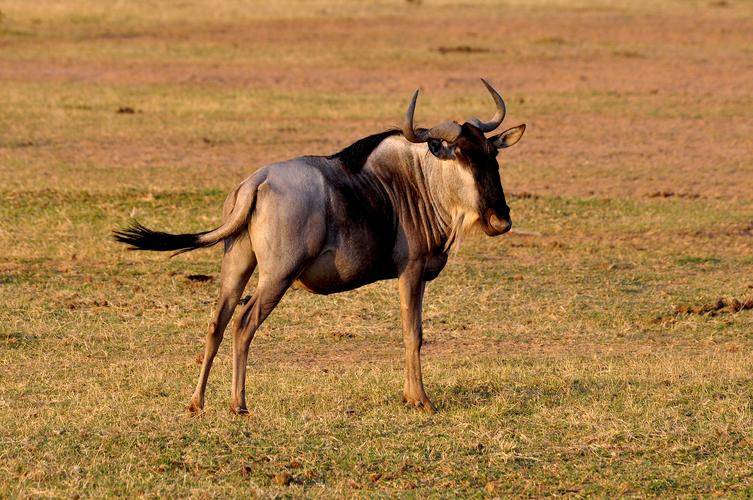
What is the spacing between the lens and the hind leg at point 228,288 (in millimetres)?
6832

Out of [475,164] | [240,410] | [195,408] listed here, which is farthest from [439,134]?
[195,408]

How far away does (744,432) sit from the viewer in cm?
671

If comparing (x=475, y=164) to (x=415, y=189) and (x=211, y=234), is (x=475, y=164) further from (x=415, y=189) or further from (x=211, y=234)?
(x=211, y=234)

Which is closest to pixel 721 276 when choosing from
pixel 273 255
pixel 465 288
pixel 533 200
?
pixel 465 288

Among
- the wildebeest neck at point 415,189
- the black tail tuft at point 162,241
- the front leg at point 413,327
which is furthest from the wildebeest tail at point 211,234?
the front leg at point 413,327

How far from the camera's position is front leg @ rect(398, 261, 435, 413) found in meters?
7.13

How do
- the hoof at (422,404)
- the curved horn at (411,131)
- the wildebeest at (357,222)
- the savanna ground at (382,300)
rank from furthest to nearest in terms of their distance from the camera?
the hoof at (422,404) → the curved horn at (411,131) → the wildebeest at (357,222) → the savanna ground at (382,300)

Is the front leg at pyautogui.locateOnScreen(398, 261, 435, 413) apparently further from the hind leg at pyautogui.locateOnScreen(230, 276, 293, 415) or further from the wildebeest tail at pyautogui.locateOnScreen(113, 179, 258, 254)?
the wildebeest tail at pyautogui.locateOnScreen(113, 179, 258, 254)

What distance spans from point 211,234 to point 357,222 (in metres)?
0.75

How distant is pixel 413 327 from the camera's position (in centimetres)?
722

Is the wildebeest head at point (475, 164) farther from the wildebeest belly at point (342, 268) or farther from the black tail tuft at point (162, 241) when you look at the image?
the black tail tuft at point (162, 241)

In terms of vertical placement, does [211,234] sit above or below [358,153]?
below

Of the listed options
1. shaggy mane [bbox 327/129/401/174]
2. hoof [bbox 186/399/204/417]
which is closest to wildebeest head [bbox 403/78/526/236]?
shaggy mane [bbox 327/129/401/174]

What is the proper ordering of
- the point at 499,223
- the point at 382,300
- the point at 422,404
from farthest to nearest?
the point at 382,300, the point at 422,404, the point at 499,223
